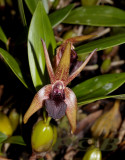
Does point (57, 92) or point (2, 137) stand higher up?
point (57, 92)

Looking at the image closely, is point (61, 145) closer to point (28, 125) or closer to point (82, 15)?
point (28, 125)

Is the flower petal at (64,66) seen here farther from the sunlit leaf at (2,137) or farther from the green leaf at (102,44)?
the sunlit leaf at (2,137)

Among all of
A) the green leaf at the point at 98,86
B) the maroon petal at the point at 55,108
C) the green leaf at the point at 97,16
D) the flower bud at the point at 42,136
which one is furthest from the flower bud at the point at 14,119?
the green leaf at the point at 97,16

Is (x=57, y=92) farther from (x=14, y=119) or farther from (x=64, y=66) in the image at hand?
(x=14, y=119)

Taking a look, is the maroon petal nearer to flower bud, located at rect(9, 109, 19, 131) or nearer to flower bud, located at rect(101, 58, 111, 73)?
flower bud, located at rect(9, 109, 19, 131)

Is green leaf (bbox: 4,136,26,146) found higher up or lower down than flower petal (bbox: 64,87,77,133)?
lower down

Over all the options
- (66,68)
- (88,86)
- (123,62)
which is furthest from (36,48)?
(123,62)

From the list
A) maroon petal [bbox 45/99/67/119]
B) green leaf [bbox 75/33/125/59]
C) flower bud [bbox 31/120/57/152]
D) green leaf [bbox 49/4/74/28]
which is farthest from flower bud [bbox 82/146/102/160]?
green leaf [bbox 49/4/74/28]

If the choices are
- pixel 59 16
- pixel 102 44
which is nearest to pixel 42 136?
pixel 102 44
